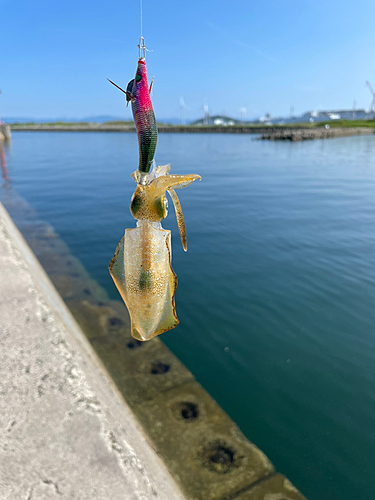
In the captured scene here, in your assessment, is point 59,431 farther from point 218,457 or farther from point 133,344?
point 133,344

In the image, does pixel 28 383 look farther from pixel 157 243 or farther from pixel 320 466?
pixel 320 466

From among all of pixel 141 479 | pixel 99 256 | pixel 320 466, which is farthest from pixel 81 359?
pixel 99 256

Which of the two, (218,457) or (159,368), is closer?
(218,457)

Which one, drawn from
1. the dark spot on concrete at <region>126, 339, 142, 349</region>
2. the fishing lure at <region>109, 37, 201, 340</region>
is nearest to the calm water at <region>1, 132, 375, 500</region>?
the dark spot on concrete at <region>126, 339, 142, 349</region>

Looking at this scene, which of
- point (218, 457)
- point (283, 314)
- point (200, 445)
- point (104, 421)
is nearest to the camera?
point (104, 421)

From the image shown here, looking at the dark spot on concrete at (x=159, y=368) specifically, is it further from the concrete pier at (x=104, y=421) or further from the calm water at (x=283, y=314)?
the calm water at (x=283, y=314)

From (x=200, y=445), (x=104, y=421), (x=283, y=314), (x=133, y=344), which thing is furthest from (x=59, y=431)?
(x=283, y=314)
